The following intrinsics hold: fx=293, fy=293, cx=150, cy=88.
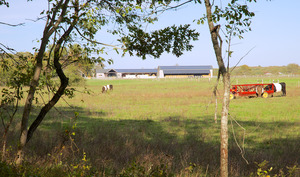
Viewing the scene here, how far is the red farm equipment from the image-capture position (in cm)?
3144

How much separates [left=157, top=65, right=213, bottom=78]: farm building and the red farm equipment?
97.5 meters

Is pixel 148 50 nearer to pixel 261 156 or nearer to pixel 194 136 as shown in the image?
pixel 261 156

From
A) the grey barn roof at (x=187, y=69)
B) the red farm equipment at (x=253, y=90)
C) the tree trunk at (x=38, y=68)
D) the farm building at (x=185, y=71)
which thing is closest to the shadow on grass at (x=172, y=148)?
the tree trunk at (x=38, y=68)

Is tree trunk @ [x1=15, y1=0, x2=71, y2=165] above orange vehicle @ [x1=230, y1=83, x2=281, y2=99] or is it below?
above

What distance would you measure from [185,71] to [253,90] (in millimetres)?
100858

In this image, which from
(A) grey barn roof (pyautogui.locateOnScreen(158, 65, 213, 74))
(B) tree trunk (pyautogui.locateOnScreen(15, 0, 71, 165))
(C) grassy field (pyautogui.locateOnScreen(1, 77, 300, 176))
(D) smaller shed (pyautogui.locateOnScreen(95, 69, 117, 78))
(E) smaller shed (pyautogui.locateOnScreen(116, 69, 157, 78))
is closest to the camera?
(B) tree trunk (pyautogui.locateOnScreen(15, 0, 71, 165))

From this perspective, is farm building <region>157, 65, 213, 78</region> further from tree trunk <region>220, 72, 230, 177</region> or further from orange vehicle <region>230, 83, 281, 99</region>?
tree trunk <region>220, 72, 230, 177</region>

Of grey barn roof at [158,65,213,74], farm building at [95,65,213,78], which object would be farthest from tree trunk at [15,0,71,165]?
grey barn roof at [158,65,213,74]

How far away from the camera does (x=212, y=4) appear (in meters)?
5.36

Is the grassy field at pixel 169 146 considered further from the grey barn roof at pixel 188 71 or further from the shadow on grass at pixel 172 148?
the grey barn roof at pixel 188 71

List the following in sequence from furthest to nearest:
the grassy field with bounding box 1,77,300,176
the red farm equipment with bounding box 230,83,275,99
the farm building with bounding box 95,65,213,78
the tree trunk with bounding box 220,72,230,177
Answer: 1. the farm building with bounding box 95,65,213,78
2. the red farm equipment with bounding box 230,83,275,99
3. the grassy field with bounding box 1,77,300,176
4. the tree trunk with bounding box 220,72,230,177

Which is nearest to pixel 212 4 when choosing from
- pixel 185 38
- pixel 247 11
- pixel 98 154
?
pixel 247 11

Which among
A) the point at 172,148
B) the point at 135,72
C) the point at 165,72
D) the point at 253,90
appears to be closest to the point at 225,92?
the point at 172,148

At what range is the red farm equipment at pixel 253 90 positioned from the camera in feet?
103
